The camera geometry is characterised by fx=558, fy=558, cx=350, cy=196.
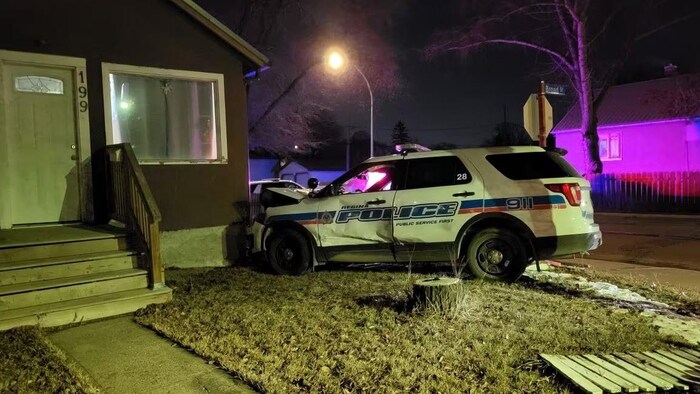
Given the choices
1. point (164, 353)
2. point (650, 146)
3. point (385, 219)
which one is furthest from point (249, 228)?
point (650, 146)

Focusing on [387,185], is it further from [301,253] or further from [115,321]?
[115,321]

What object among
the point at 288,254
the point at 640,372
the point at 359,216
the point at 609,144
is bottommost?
the point at 640,372

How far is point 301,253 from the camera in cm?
859

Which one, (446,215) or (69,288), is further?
(446,215)

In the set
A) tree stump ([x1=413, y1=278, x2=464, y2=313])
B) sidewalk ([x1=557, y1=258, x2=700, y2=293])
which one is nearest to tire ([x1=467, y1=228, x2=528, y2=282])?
tree stump ([x1=413, y1=278, x2=464, y2=313])

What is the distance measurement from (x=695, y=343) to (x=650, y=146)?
2589cm

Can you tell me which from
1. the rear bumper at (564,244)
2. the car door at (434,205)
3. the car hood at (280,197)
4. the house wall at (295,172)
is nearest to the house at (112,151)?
the car hood at (280,197)

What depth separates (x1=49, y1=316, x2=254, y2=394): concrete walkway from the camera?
4.27m

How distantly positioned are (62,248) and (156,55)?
12.5 ft

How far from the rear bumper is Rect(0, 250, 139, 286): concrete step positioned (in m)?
5.28

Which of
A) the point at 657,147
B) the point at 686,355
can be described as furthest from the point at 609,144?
the point at 686,355

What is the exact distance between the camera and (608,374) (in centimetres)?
420

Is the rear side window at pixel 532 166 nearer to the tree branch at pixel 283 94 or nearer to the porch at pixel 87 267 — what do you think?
the porch at pixel 87 267

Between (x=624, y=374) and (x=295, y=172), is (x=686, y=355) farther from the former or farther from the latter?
(x=295, y=172)
